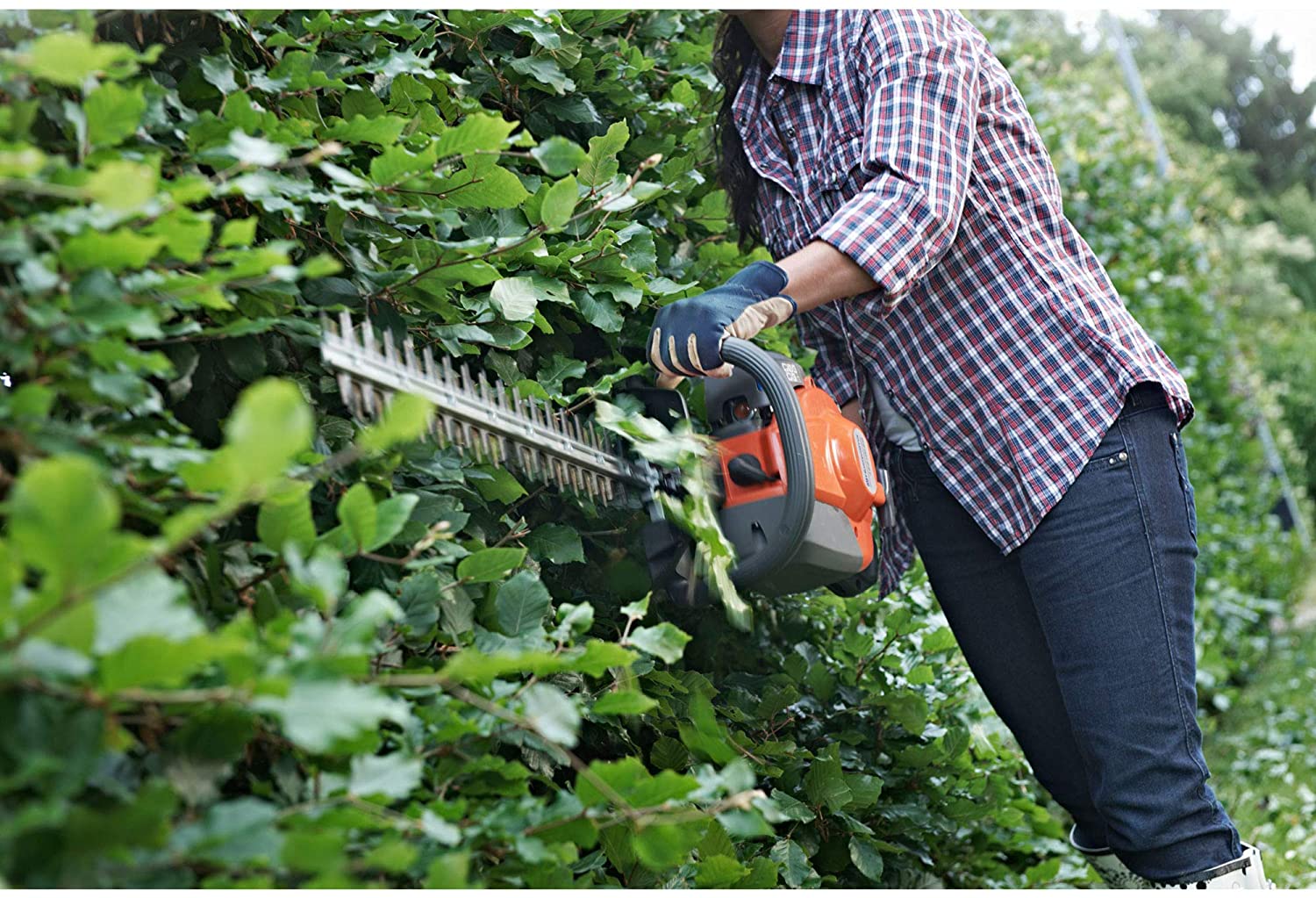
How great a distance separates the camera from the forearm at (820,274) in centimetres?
181

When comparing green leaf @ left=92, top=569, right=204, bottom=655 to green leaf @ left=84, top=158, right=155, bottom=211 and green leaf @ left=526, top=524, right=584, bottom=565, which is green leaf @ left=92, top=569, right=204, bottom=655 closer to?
green leaf @ left=84, top=158, right=155, bottom=211

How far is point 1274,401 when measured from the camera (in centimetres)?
1049

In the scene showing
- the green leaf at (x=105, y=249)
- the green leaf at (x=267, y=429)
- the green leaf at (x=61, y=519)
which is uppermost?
the green leaf at (x=105, y=249)

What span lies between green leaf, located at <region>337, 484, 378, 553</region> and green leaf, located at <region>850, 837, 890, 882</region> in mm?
1302

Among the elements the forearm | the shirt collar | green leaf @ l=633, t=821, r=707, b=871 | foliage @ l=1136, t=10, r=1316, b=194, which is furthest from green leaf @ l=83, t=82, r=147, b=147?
foliage @ l=1136, t=10, r=1316, b=194

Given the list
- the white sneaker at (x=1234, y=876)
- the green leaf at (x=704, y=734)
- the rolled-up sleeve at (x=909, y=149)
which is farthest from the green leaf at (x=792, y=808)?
the rolled-up sleeve at (x=909, y=149)

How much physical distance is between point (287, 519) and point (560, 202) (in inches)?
23.5

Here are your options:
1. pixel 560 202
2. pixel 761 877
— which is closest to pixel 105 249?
pixel 560 202

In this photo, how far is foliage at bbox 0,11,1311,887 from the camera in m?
0.86

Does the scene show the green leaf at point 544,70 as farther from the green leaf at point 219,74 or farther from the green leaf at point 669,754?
the green leaf at point 669,754

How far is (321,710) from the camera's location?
845mm

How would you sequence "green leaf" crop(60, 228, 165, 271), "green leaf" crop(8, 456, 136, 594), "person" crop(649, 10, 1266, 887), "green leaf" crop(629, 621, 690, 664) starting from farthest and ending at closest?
"person" crop(649, 10, 1266, 887) < "green leaf" crop(629, 621, 690, 664) < "green leaf" crop(60, 228, 165, 271) < "green leaf" crop(8, 456, 136, 594)

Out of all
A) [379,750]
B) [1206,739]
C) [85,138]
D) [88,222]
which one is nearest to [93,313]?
[88,222]

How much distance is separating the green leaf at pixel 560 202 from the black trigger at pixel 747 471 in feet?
1.66
